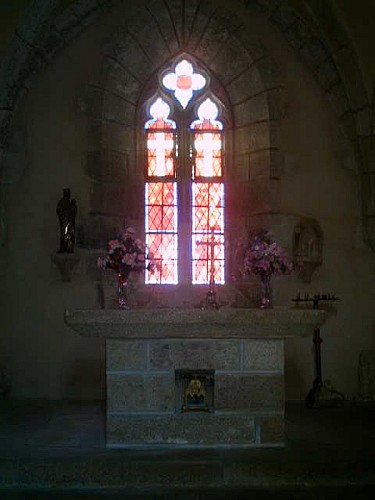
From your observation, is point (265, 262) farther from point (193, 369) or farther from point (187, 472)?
point (187, 472)

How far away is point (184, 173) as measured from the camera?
8.16 metres

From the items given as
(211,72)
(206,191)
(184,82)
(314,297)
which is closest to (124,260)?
(314,297)

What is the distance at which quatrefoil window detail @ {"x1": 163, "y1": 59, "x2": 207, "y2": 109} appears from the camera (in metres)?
8.18

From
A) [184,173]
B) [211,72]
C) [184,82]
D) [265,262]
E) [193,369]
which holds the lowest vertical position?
[193,369]

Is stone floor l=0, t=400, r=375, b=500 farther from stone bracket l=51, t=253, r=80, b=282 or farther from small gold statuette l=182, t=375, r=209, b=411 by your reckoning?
stone bracket l=51, t=253, r=80, b=282

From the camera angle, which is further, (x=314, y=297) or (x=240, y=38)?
(x=240, y=38)

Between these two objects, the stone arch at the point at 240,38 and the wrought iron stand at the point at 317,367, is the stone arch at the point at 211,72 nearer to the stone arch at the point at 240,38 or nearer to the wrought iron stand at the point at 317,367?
the stone arch at the point at 240,38

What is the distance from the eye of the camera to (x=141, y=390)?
5387mm

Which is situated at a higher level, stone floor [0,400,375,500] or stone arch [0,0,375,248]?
stone arch [0,0,375,248]

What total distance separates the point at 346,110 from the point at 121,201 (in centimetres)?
272

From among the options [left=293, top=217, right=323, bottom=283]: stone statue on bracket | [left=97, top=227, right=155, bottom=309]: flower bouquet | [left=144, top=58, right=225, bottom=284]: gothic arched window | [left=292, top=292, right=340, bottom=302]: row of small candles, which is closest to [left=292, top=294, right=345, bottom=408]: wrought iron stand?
[left=292, top=292, right=340, bottom=302]: row of small candles

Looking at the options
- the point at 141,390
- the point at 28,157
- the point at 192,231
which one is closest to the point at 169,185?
the point at 192,231

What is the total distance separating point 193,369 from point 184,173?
3.30 metres

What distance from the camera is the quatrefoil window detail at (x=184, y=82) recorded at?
818cm
